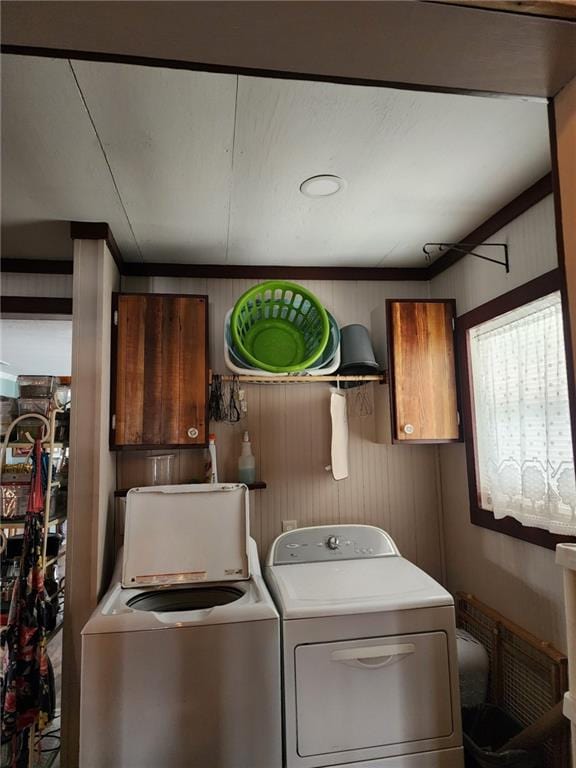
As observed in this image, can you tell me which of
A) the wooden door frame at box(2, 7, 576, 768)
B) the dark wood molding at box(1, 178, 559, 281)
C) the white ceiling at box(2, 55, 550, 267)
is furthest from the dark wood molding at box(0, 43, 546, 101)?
the dark wood molding at box(1, 178, 559, 281)

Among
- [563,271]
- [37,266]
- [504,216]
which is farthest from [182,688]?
[504,216]

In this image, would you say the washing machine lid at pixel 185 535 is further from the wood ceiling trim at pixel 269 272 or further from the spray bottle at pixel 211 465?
the wood ceiling trim at pixel 269 272

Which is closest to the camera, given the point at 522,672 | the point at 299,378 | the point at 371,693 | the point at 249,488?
the point at 371,693

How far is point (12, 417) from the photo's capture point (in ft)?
7.81

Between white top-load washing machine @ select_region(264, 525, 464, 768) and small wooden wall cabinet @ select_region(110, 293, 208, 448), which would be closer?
white top-load washing machine @ select_region(264, 525, 464, 768)

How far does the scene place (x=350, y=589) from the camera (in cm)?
199

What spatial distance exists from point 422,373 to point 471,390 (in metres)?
0.26

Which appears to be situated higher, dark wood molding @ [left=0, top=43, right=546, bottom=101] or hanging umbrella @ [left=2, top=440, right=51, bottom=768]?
dark wood molding @ [left=0, top=43, right=546, bottom=101]

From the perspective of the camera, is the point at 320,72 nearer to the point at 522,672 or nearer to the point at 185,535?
the point at 185,535

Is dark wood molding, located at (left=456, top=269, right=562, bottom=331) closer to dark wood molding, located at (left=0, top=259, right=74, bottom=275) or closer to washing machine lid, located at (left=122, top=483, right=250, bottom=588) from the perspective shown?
washing machine lid, located at (left=122, top=483, right=250, bottom=588)

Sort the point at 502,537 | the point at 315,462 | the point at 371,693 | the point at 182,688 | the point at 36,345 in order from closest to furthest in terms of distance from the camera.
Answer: the point at 182,688 < the point at 371,693 < the point at 502,537 < the point at 315,462 < the point at 36,345

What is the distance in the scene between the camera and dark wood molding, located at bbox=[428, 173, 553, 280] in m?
1.91

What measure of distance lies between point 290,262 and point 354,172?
965mm

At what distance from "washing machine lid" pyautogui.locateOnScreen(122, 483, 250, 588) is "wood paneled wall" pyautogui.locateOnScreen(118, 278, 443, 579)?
0.36m
